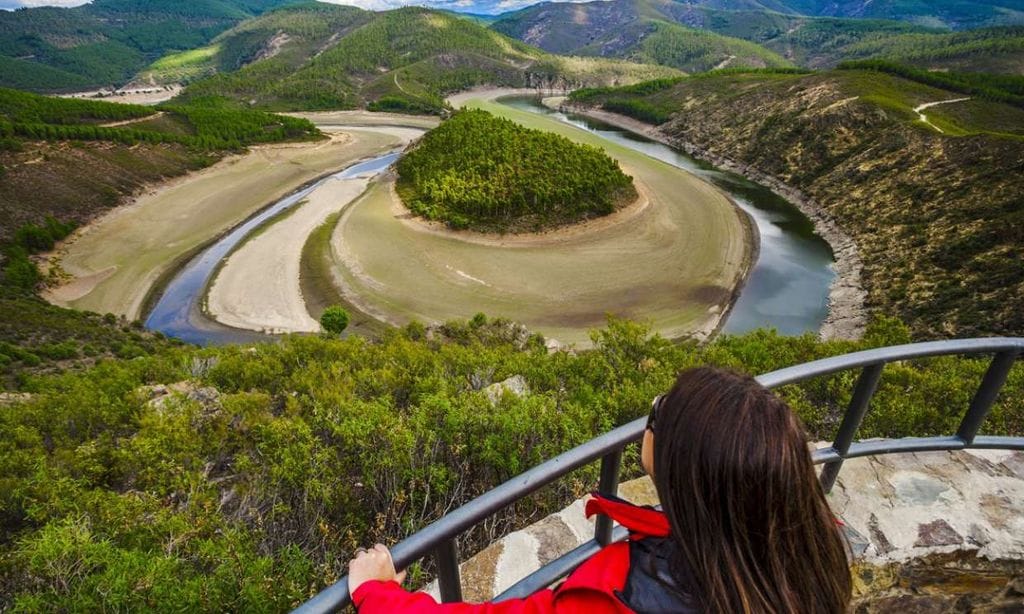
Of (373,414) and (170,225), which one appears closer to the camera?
(373,414)

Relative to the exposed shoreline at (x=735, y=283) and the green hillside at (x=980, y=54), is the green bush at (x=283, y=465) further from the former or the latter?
the green hillside at (x=980, y=54)

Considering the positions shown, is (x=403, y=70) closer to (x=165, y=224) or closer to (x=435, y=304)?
(x=165, y=224)

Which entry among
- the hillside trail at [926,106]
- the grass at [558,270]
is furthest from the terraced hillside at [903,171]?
the grass at [558,270]

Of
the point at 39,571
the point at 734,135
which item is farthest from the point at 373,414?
the point at 734,135

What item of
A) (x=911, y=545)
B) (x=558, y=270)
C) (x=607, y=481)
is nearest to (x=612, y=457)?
(x=607, y=481)

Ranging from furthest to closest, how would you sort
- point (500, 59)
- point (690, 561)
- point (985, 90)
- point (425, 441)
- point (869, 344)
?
1. point (500, 59)
2. point (985, 90)
3. point (869, 344)
4. point (425, 441)
5. point (690, 561)

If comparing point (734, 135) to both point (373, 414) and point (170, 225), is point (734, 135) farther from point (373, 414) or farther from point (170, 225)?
point (373, 414)

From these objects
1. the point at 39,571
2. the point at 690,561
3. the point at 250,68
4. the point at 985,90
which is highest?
the point at 250,68
